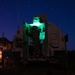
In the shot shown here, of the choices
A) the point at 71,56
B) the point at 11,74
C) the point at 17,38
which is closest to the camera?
the point at 11,74

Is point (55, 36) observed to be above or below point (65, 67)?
above

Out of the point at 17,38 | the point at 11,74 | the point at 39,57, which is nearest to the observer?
the point at 11,74

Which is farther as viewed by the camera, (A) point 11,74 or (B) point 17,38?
(B) point 17,38

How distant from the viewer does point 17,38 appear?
13586mm

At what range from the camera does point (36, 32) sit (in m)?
12.8

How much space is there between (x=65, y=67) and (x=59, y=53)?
2.99 ft

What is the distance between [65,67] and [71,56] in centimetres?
556

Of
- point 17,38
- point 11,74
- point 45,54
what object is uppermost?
point 17,38

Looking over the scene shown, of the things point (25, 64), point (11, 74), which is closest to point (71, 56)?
point (25, 64)

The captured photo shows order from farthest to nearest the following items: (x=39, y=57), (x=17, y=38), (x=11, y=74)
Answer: (x=17, y=38), (x=39, y=57), (x=11, y=74)

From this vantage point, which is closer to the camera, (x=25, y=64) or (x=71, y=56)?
(x=25, y=64)

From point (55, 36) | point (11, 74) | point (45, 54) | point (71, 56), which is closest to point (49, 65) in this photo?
point (45, 54)

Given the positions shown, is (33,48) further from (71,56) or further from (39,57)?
(71,56)

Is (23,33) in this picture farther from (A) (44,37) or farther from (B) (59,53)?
(B) (59,53)
